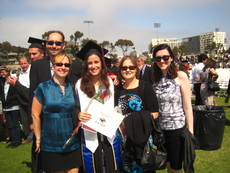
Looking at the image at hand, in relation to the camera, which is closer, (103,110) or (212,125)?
(103,110)

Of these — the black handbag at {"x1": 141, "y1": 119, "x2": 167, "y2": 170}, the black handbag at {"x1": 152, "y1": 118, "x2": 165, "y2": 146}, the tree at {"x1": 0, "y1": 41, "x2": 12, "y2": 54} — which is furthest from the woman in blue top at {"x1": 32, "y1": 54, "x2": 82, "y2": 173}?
the tree at {"x1": 0, "y1": 41, "x2": 12, "y2": 54}

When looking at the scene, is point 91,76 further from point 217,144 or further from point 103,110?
point 217,144

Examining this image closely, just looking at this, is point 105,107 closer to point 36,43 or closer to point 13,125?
point 36,43

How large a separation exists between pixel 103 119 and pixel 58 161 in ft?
2.30

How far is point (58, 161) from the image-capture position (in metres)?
2.20

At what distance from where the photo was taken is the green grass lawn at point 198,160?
3.65 m

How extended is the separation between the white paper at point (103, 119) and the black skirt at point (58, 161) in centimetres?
44

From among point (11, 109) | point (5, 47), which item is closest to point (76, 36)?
point (5, 47)

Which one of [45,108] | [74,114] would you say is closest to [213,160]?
[74,114]

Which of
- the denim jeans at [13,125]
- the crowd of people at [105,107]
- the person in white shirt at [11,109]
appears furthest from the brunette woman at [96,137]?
the denim jeans at [13,125]

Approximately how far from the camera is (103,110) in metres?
2.14

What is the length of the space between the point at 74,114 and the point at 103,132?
0.39 m

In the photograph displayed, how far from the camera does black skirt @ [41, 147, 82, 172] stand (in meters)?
2.20

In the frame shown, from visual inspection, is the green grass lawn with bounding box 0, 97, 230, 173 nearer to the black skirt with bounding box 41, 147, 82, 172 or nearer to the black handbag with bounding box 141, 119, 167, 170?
the black handbag with bounding box 141, 119, 167, 170
